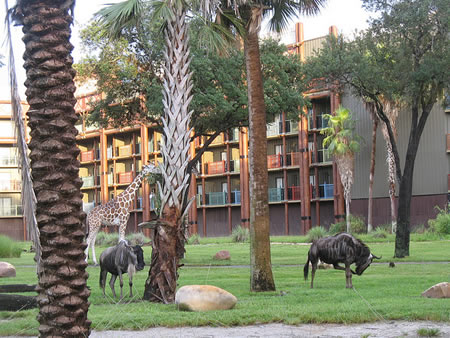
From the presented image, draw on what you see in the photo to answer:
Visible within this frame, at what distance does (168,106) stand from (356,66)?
12053mm

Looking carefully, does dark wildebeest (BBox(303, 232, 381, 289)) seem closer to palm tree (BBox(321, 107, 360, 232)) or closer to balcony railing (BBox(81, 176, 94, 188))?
palm tree (BBox(321, 107, 360, 232))

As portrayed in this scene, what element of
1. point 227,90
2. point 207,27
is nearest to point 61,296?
point 207,27

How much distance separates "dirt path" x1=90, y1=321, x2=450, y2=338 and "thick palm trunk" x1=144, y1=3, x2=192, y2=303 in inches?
119

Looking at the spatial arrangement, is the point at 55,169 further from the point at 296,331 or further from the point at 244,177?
the point at 244,177

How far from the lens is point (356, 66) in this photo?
2420 cm

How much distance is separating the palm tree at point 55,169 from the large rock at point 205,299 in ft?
19.2

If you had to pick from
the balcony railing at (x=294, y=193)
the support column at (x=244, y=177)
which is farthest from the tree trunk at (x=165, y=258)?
the support column at (x=244, y=177)

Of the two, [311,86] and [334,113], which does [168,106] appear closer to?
[311,86]

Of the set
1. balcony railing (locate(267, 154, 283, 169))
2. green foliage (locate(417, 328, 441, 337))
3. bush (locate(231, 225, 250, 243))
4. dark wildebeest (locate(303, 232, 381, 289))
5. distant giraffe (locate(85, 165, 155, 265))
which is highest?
balcony railing (locate(267, 154, 283, 169))

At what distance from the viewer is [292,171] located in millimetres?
56312

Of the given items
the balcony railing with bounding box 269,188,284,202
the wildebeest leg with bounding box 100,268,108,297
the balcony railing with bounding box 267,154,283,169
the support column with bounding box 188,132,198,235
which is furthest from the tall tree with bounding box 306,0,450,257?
the support column with bounding box 188,132,198,235

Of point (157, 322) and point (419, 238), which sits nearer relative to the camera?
point (157, 322)

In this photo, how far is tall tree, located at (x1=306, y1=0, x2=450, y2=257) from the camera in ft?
72.4

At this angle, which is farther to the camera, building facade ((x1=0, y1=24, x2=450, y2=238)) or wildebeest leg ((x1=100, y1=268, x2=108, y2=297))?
building facade ((x1=0, y1=24, x2=450, y2=238))
